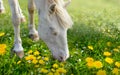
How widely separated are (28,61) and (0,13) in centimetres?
487

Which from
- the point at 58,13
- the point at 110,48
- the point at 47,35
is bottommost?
the point at 110,48

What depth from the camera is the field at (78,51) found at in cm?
596

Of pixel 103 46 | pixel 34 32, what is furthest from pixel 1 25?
pixel 103 46

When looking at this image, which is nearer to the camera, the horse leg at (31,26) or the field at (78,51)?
the field at (78,51)

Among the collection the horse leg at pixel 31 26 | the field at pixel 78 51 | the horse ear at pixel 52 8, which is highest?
the horse ear at pixel 52 8

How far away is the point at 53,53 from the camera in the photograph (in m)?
6.53

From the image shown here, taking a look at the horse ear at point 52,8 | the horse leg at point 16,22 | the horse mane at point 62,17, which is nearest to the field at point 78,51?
the horse leg at point 16,22

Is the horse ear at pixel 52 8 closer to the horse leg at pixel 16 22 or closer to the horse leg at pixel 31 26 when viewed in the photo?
the horse leg at pixel 16 22

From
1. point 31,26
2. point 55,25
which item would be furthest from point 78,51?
point 31,26

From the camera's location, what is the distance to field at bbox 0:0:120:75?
19.6ft

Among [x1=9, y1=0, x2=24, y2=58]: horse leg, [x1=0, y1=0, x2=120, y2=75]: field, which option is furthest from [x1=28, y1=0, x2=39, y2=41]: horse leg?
[x1=9, y1=0, x2=24, y2=58]: horse leg

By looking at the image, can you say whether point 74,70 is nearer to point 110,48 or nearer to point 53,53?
point 53,53

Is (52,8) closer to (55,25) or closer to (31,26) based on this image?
(55,25)

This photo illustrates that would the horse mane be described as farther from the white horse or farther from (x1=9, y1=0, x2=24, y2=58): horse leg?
(x1=9, y1=0, x2=24, y2=58): horse leg
